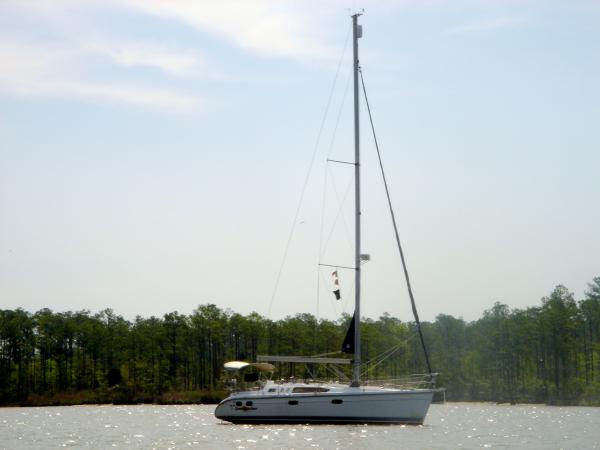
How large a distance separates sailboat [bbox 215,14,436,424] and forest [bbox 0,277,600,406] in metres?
69.7

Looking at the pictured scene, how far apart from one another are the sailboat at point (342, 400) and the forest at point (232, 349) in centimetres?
6966

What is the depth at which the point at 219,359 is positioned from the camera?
5492 inches

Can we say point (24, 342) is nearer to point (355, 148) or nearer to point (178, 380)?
point (178, 380)

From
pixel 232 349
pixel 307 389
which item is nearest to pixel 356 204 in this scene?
pixel 307 389

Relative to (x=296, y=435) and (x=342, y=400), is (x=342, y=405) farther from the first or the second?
(x=296, y=435)

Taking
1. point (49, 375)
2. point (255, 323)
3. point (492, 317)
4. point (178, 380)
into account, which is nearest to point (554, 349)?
point (492, 317)

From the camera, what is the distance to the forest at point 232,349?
135 meters

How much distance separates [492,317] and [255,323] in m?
39.6

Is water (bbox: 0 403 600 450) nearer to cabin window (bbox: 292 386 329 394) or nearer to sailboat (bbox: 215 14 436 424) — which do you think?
sailboat (bbox: 215 14 436 424)

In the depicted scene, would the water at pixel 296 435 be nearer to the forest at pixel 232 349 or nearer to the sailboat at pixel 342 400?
the sailboat at pixel 342 400

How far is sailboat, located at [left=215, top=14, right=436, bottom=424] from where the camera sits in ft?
189

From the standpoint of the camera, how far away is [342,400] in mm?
57656

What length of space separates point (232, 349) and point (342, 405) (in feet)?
274

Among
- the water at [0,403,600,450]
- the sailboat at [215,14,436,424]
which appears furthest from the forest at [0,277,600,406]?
the sailboat at [215,14,436,424]
